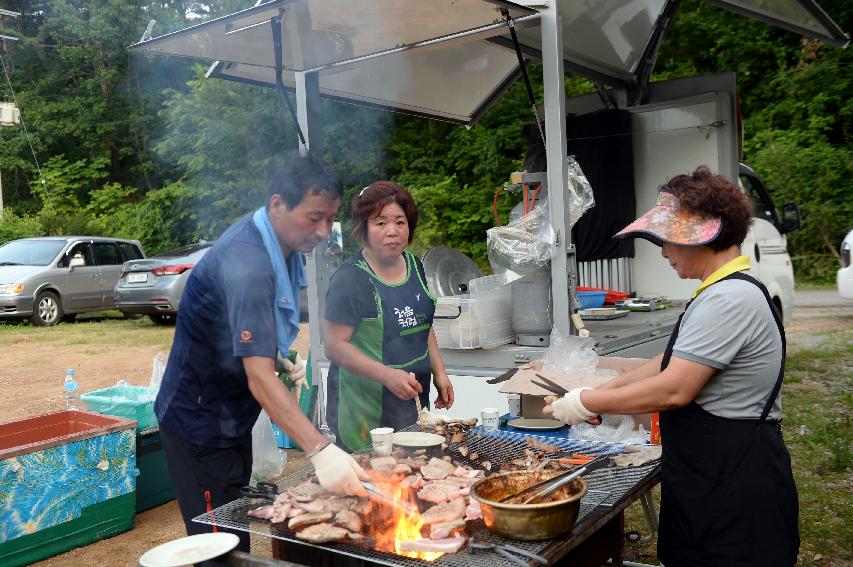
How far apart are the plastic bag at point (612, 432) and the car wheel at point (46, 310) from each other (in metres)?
12.4

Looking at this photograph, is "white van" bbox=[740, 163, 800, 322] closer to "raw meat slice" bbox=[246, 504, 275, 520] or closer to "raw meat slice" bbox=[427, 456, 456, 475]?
"raw meat slice" bbox=[427, 456, 456, 475]

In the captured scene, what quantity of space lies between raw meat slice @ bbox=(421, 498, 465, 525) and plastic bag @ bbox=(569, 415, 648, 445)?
1.03 metres

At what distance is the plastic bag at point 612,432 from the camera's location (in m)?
2.94

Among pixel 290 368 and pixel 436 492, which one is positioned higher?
pixel 290 368

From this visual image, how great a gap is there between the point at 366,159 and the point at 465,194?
249 cm

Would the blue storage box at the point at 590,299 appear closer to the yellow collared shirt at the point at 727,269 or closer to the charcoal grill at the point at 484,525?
the charcoal grill at the point at 484,525

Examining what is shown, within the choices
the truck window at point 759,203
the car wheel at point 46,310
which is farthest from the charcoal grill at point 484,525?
the car wheel at point 46,310

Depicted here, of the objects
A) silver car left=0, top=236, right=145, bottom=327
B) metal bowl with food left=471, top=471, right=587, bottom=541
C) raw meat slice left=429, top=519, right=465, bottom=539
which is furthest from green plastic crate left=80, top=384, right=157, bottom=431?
silver car left=0, top=236, right=145, bottom=327

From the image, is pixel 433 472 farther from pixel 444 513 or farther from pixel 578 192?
pixel 578 192

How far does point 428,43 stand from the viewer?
15.6 ft

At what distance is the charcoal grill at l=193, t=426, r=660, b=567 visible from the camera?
1.82m

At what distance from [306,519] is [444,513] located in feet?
1.27

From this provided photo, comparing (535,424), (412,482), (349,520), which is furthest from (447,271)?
(349,520)

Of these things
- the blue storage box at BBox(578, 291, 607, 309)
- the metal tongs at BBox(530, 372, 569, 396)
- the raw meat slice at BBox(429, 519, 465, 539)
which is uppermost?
the blue storage box at BBox(578, 291, 607, 309)
